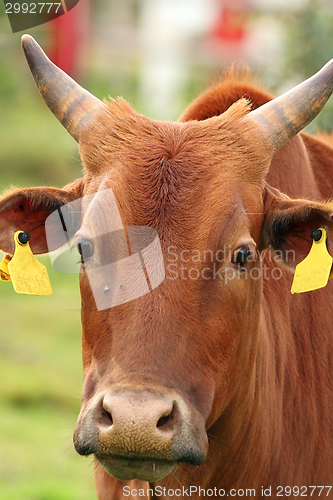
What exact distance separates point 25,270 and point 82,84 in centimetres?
1749

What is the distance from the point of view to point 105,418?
9.59 ft

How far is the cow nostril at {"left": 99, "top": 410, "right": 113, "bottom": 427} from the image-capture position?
2.90m

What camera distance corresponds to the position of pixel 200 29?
2580 cm

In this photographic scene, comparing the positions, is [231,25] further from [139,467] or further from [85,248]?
[139,467]

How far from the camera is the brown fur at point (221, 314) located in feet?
10.3

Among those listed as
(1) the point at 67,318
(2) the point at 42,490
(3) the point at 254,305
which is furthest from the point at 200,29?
(3) the point at 254,305

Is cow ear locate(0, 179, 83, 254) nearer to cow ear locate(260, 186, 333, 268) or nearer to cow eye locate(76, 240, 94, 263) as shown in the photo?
cow eye locate(76, 240, 94, 263)

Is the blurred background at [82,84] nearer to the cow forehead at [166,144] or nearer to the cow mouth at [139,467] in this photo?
the cow forehead at [166,144]

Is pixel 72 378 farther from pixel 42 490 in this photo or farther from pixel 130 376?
pixel 130 376

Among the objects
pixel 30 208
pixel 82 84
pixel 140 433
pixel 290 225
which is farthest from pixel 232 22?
pixel 140 433

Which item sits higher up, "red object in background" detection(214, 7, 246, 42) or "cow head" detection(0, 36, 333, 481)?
"red object in background" detection(214, 7, 246, 42)

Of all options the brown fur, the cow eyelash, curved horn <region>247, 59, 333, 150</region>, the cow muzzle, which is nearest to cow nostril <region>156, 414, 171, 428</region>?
the cow muzzle

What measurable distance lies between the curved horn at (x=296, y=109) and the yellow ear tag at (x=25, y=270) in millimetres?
1488

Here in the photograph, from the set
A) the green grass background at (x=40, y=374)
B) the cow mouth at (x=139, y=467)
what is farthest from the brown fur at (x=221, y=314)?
the green grass background at (x=40, y=374)
